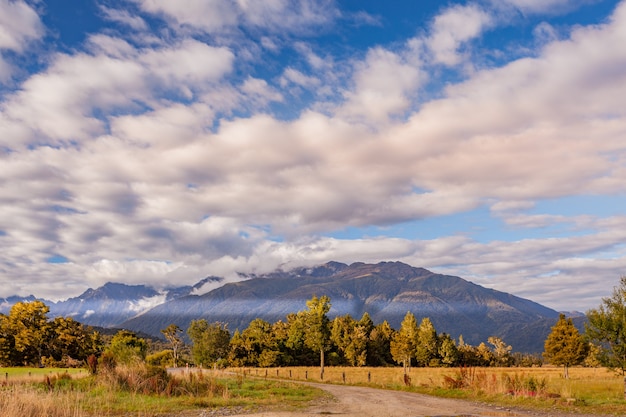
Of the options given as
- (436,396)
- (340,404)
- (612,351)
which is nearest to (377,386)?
(436,396)

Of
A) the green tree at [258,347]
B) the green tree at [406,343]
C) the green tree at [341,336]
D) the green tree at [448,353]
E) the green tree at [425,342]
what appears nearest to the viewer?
the green tree at [406,343]

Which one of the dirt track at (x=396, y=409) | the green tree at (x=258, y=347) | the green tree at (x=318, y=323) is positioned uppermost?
the green tree at (x=318, y=323)

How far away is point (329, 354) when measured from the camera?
4040 inches

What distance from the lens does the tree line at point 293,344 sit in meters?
60.8

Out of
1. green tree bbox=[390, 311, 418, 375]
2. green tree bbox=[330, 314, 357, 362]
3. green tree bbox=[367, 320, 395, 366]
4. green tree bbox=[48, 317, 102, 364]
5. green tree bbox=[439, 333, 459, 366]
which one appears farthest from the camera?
green tree bbox=[367, 320, 395, 366]

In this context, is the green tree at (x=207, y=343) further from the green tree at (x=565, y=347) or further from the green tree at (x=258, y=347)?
the green tree at (x=565, y=347)

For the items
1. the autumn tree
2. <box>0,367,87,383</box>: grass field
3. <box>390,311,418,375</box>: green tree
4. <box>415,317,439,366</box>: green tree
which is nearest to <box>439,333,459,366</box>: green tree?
<box>415,317,439,366</box>: green tree

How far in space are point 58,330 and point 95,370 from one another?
218ft

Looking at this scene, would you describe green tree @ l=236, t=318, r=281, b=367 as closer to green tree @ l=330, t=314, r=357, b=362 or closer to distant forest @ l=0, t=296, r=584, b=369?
distant forest @ l=0, t=296, r=584, b=369

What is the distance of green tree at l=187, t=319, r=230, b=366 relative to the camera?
87.2m

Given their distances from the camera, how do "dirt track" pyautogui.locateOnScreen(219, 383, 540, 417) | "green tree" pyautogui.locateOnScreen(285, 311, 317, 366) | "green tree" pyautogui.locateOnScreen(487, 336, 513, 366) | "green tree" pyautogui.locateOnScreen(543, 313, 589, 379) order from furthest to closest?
"green tree" pyautogui.locateOnScreen(487, 336, 513, 366) → "green tree" pyautogui.locateOnScreen(285, 311, 317, 366) → "green tree" pyautogui.locateOnScreen(543, 313, 589, 379) → "dirt track" pyautogui.locateOnScreen(219, 383, 540, 417)

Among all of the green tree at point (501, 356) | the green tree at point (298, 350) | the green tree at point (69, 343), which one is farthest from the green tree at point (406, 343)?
the green tree at point (69, 343)

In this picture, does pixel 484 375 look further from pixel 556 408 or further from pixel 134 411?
pixel 134 411

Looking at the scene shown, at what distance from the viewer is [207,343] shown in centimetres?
8794
